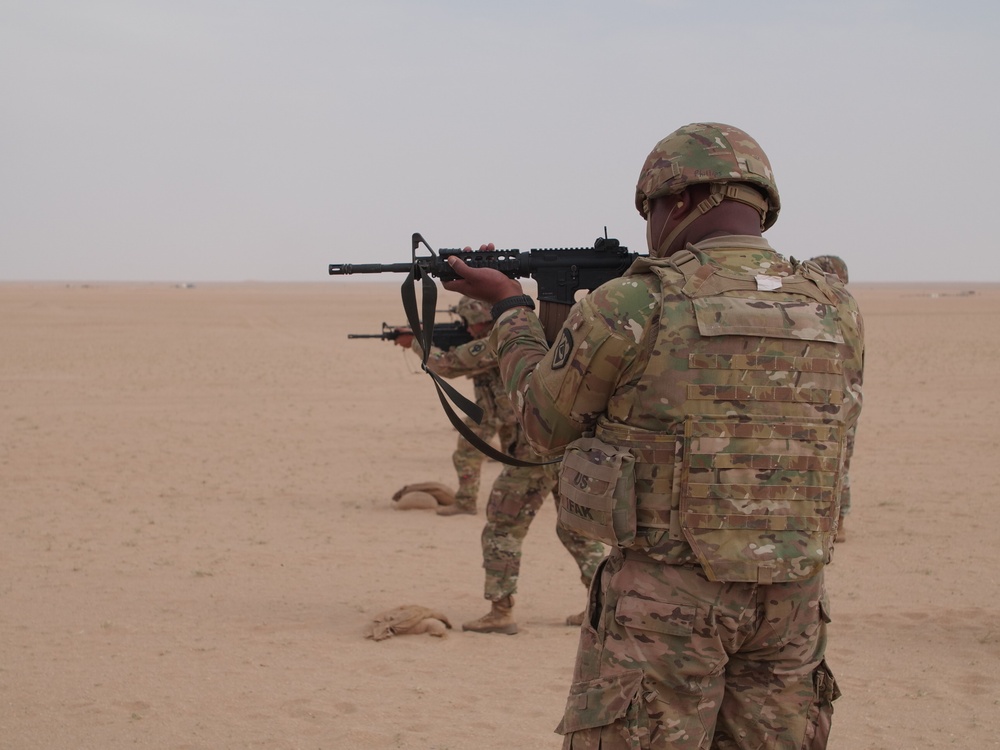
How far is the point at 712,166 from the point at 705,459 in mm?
760

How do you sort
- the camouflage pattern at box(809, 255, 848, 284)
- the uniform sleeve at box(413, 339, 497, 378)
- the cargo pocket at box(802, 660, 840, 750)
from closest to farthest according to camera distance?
the cargo pocket at box(802, 660, 840, 750) < the uniform sleeve at box(413, 339, 497, 378) < the camouflage pattern at box(809, 255, 848, 284)

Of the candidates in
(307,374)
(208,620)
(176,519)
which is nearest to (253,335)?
(307,374)

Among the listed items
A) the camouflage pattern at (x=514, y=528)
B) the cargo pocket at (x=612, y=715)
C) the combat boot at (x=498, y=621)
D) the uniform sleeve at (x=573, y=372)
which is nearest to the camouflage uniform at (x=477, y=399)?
the camouflage pattern at (x=514, y=528)

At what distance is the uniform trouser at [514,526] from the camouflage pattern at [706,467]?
3569 mm

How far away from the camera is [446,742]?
507 centimetres

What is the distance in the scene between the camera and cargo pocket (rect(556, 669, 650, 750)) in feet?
9.12

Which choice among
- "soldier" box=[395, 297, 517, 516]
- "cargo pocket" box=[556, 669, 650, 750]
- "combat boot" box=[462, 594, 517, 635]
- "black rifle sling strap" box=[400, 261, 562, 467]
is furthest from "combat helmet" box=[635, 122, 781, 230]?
"combat boot" box=[462, 594, 517, 635]

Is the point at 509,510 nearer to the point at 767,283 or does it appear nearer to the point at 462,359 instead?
the point at 462,359

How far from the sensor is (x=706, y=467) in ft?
9.12

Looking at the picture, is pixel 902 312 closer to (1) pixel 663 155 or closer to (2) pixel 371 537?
(2) pixel 371 537

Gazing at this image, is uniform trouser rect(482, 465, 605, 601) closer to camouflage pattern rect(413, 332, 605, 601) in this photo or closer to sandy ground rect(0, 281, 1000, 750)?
camouflage pattern rect(413, 332, 605, 601)

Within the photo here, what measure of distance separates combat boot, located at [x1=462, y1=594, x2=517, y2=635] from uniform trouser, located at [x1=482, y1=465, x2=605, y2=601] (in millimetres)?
102

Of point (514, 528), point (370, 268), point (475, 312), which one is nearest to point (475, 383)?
point (475, 312)

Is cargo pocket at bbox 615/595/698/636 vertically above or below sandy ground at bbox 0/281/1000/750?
above
